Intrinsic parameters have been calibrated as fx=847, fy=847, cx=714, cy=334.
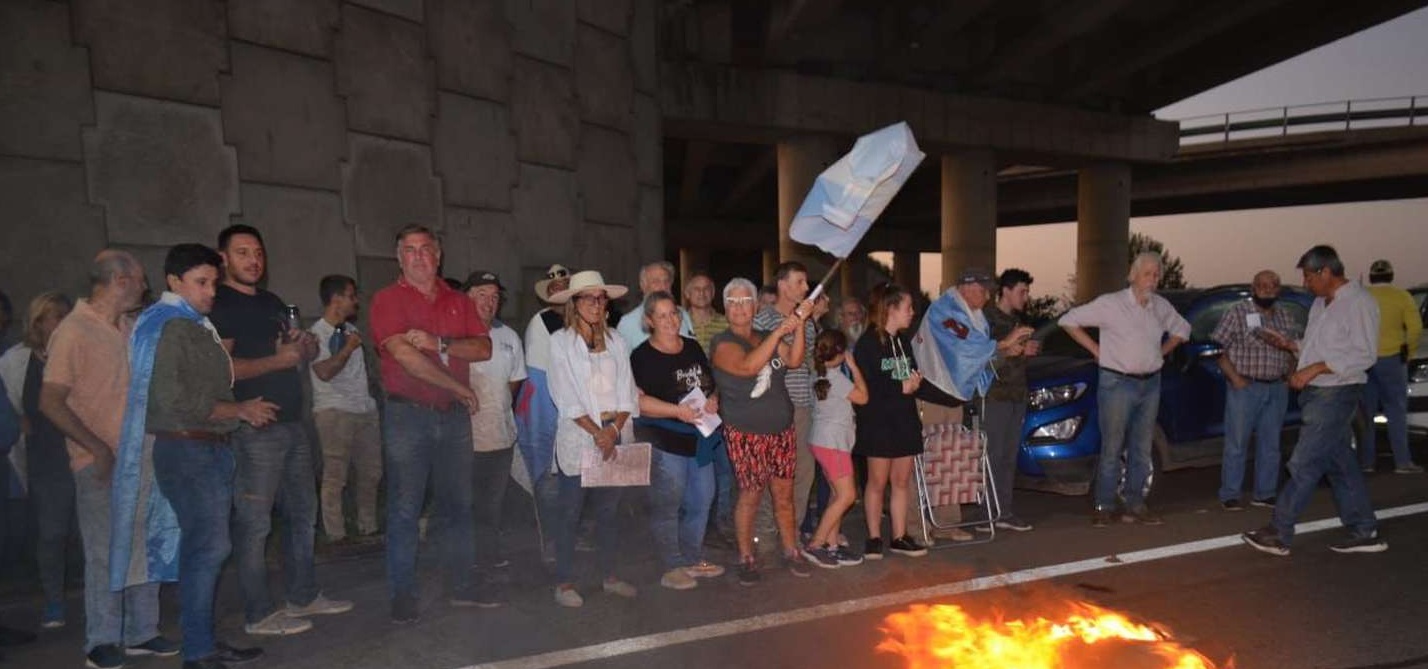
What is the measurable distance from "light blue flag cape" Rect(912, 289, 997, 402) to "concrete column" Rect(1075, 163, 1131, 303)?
70.4ft

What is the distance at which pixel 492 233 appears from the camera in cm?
879

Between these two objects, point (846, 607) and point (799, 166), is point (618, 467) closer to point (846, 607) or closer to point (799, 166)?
point (846, 607)

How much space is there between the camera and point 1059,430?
6.94 metres

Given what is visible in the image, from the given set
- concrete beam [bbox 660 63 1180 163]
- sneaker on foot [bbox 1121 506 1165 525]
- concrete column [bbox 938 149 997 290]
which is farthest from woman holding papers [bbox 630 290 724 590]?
concrete column [bbox 938 149 997 290]

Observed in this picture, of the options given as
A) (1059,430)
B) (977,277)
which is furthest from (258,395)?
(1059,430)

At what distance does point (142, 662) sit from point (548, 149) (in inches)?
255

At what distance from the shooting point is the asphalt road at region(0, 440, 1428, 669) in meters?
4.17

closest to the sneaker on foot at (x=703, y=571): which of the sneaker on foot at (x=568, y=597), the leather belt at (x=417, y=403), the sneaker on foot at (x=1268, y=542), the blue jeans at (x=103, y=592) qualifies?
the sneaker on foot at (x=568, y=597)

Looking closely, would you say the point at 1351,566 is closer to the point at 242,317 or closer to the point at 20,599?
the point at 242,317

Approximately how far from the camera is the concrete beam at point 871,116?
58.7ft

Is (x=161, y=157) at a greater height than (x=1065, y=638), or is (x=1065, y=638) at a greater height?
(x=161, y=157)

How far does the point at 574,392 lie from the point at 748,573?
5.28 feet

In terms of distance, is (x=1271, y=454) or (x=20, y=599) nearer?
(x=20, y=599)

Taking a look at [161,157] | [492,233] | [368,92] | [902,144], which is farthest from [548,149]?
[902,144]
